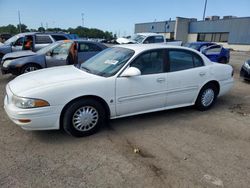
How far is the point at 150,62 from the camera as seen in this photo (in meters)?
3.96

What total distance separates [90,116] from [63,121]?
43 centimetres

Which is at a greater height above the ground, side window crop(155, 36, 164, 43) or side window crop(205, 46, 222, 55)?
side window crop(155, 36, 164, 43)

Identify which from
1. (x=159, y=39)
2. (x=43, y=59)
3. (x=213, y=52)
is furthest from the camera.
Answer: (x=159, y=39)

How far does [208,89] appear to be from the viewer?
4.72 m

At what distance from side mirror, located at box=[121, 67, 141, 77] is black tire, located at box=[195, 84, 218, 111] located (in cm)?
187

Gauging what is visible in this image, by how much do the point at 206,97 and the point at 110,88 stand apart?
2.42 m

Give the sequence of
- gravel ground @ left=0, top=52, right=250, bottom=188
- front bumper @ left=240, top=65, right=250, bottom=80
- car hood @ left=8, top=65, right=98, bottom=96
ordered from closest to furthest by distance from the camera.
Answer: gravel ground @ left=0, top=52, right=250, bottom=188
car hood @ left=8, top=65, right=98, bottom=96
front bumper @ left=240, top=65, right=250, bottom=80

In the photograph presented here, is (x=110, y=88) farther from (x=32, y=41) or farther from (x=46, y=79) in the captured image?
(x=32, y=41)

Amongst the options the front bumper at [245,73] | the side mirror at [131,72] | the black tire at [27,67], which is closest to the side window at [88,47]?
the black tire at [27,67]

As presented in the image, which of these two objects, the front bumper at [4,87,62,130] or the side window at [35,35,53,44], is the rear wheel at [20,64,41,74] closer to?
the side window at [35,35,53,44]

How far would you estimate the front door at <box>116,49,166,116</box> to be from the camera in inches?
143

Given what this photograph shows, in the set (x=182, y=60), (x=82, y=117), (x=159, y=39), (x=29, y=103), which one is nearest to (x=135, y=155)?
(x=82, y=117)

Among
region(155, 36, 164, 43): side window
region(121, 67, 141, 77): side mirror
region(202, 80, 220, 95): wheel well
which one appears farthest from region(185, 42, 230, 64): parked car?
region(121, 67, 141, 77): side mirror

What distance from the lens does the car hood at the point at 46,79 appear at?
128 inches
